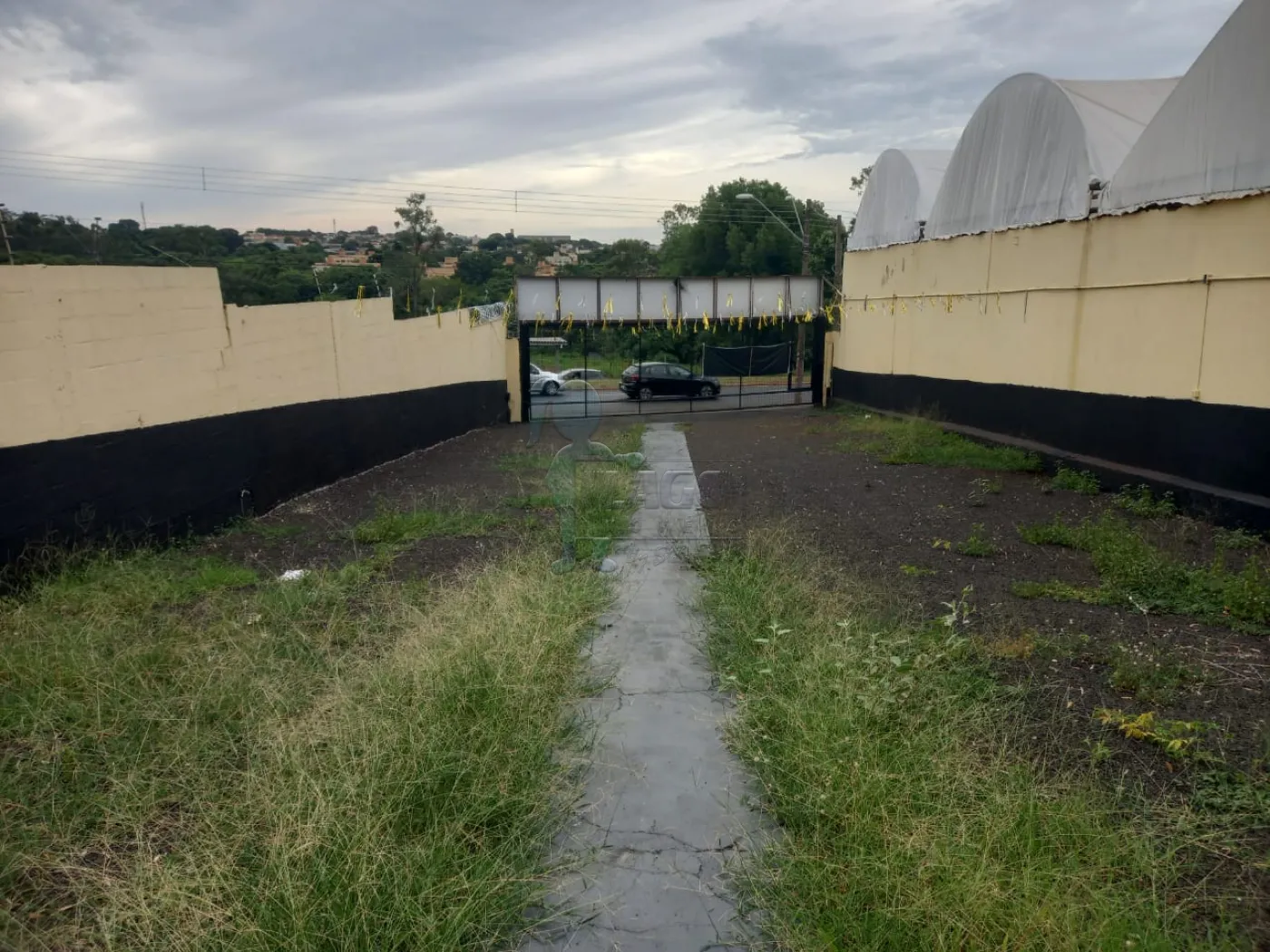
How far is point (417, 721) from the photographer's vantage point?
3.45 meters

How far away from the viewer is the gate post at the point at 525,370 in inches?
696

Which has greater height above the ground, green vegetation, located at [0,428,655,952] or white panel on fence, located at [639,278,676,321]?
white panel on fence, located at [639,278,676,321]

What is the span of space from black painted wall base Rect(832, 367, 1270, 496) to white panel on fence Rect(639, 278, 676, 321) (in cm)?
666

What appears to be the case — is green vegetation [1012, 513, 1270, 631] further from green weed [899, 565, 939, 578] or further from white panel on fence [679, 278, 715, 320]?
white panel on fence [679, 278, 715, 320]

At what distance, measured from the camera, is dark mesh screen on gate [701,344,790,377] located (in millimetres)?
24281

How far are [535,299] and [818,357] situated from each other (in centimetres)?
737

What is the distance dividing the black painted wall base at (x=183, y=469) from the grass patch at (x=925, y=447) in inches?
295

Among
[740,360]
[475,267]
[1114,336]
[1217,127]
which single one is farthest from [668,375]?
[1217,127]

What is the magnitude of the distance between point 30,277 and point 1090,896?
284 inches

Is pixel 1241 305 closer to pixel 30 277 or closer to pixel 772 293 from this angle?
pixel 30 277

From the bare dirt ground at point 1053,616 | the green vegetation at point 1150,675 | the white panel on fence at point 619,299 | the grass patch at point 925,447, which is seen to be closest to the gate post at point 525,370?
the white panel on fence at point 619,299

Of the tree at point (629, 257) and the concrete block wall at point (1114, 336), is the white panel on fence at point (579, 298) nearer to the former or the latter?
the concrete block wall at point (1114, 336)

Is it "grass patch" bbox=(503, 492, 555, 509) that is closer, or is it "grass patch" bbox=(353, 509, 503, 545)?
"grass patch" bbox=(353, 509, 503, 545)

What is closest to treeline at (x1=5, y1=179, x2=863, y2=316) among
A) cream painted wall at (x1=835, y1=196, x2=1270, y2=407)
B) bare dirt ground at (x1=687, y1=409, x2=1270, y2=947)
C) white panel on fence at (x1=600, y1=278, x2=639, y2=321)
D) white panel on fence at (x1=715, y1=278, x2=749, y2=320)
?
white panel on fence at (x1=600, y1=278, x2=639, y2=321)
